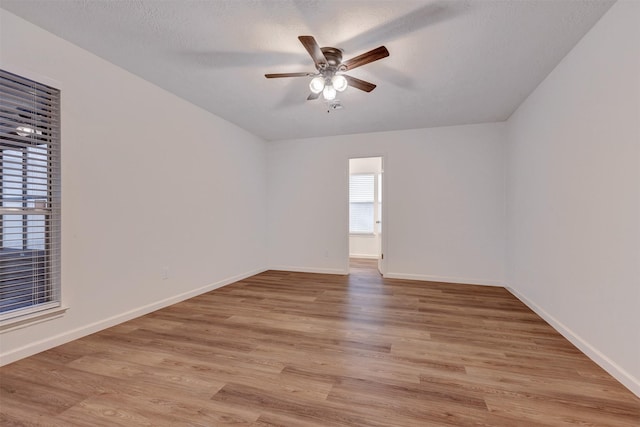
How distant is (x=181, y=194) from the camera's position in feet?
11.4

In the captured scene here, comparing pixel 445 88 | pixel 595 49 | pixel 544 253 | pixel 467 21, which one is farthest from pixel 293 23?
pixel 544 253

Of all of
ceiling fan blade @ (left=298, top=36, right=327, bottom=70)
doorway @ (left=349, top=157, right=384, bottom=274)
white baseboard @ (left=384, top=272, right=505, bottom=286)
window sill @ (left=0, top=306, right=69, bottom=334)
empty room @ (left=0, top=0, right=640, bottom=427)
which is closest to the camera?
empty room @ (left=0, top=0, right=640, bottom=427)

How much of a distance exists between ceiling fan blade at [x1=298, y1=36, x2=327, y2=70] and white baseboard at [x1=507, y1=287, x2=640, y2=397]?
2865 millimetres

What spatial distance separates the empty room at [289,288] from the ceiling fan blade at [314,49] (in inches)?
0.6

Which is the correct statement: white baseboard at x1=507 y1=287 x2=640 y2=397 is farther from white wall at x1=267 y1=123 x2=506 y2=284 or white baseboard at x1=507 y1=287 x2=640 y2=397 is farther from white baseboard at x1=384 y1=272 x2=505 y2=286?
white wall at x1=267 y1=123 x2=506 y2=284

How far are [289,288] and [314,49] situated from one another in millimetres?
3094

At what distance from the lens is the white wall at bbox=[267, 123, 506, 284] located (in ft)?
14.3

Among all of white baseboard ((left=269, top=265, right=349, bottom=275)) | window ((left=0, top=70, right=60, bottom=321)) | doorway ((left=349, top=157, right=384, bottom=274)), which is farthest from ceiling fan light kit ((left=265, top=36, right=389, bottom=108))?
doorway ((left=349, top=157, right=384, bottom=274))

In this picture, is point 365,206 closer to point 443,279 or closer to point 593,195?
point 443,279

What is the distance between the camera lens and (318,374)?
1889 mm

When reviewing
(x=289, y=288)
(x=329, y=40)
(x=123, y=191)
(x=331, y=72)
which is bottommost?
(x=289, y=288)

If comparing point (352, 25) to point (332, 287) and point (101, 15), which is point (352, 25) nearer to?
point (101, 15)

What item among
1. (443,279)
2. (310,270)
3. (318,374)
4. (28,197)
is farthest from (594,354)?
(28,197)

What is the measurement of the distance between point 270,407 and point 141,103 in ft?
10.0
